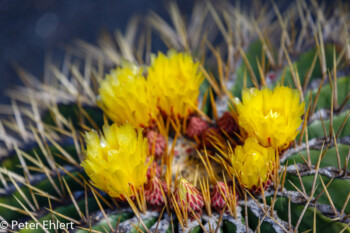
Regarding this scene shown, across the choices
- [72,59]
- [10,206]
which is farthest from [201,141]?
[72,59]

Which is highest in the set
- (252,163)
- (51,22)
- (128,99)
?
(51,22)

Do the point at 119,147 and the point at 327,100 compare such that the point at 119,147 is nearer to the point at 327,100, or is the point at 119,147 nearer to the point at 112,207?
the point at 112,207

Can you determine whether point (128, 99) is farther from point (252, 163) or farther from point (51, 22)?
point (51, 22)

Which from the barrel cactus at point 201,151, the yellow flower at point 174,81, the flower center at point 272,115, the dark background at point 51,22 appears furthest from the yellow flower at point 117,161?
the dark background at point 51,22

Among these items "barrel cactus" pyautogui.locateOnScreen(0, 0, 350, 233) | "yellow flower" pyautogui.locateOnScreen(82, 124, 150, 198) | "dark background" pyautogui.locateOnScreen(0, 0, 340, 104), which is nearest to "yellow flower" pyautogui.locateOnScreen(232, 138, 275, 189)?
"barrel cactus" pyautogui.locateOnScreen(0, 0, 350, 233)

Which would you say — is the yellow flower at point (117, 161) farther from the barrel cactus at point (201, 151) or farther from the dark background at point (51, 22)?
the dark background at point (51, 22)

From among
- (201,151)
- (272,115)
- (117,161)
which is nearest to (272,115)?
(272,115)

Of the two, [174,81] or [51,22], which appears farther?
[51,22]

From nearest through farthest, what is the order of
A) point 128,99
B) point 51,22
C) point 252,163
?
point 252,163 → point 128,99 → point 51,22
